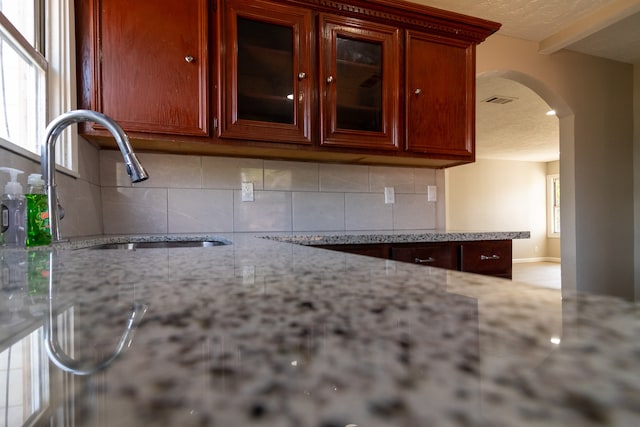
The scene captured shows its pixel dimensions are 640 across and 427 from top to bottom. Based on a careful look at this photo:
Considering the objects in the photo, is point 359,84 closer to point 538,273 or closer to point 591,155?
point 591,155

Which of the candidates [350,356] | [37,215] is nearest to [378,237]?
[37,215]

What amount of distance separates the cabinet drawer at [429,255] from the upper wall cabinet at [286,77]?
0.53 metres

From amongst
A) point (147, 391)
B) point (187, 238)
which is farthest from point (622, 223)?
point (147, 391)

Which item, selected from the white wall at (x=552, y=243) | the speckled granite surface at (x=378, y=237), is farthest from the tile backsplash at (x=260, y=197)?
the white wall at (x=552, y=243)

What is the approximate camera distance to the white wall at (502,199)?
279 inches

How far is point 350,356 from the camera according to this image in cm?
16

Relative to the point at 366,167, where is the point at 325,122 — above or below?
above

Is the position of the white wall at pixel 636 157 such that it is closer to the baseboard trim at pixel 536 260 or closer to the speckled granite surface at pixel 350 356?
the speckled granite surface at pixel 350 356

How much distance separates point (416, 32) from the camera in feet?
6.12

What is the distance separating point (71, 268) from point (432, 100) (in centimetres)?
184

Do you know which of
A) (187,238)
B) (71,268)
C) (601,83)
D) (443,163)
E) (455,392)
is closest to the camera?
(455,392)

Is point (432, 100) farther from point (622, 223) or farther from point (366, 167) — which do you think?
point (622, 223)

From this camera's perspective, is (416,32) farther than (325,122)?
Yes

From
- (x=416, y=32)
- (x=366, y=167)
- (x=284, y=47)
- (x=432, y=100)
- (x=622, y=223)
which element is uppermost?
(x=416, y=32)
